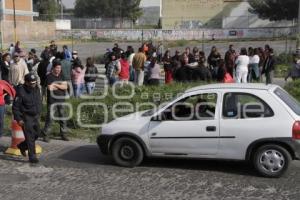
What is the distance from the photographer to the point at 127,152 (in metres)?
9.03

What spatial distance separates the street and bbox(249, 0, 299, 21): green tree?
68.5 m

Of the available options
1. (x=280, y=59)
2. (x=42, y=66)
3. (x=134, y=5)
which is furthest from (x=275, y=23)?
(x=42, y=66)

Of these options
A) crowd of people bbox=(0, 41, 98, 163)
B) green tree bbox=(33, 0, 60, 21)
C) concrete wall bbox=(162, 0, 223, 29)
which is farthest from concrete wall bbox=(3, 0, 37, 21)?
crowd of people bbox=(0, 41, 98, 163)

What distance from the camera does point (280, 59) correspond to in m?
28.7

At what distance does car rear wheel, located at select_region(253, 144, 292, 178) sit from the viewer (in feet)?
26.7

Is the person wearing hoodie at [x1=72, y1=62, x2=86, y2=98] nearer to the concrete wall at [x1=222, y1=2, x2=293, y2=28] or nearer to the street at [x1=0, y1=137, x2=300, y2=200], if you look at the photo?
the street at [x1=0, y1=137, x2=300, y2=200]

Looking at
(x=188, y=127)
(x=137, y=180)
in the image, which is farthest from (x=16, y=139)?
(x=188, y=127)

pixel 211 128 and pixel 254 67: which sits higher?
pixel 254 67

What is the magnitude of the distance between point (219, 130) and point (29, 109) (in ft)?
11.1

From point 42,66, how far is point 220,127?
841 cm

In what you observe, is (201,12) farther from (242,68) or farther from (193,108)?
(193,108)

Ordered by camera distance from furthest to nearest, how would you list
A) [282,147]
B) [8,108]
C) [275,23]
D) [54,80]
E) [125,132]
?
[275,23] → [8,108] → [54,80] → [125,132] → [282,147]

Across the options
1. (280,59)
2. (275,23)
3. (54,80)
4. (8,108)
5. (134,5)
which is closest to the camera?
(54,80)

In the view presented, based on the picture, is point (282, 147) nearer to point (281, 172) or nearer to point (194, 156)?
point (281, 172)
